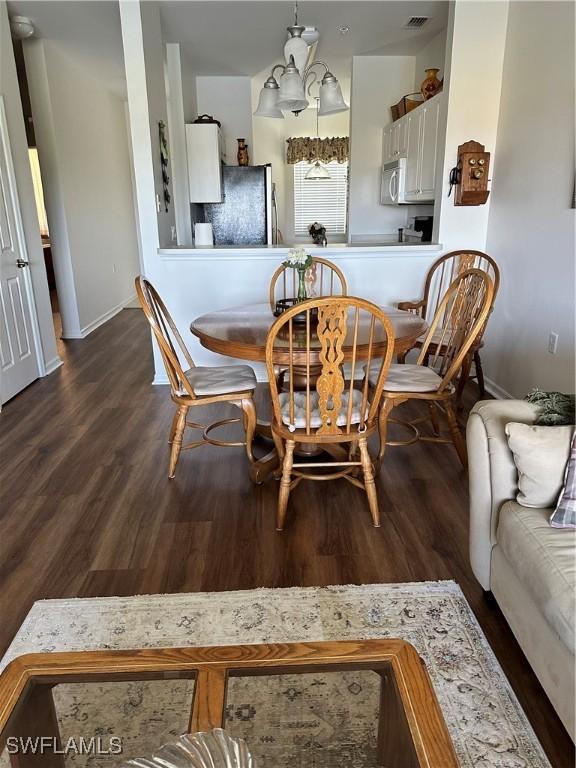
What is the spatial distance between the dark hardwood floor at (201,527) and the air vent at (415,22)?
140 inches

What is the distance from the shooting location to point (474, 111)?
3.58 meters

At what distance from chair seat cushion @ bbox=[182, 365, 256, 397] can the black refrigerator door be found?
3.47 meters

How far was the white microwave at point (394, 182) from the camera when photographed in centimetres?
474

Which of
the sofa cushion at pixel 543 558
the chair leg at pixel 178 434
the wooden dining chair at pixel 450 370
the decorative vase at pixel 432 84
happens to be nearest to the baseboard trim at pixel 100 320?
the chair leg at pixel 178 434

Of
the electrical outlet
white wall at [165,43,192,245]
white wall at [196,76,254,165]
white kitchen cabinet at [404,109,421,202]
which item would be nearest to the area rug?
the electrical outlet

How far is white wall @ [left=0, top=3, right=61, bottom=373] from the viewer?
376cm

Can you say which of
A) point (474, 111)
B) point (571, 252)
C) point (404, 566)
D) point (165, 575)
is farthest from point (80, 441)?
point (474, 111)

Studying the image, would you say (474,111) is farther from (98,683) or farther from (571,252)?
(98,683)

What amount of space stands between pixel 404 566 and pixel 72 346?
4379 millimetres

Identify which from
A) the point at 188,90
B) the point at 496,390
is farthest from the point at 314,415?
the point at 188,90

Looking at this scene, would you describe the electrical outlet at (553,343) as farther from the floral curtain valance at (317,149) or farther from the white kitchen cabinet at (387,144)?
the floral curtain valance at (317,149)

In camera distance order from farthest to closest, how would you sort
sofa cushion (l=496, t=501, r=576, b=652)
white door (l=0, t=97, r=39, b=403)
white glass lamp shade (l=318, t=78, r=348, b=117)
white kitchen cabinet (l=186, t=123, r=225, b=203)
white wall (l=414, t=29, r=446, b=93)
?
1. white kitchen cabinet (l=186, t=123, r=225, b=203)
2. white wall (l=414, t=29, r=446, b=93)
3. white door (l=0, t=97, r=39, b=403)
4. white glass lamp shade (l=318, t=78, r=348, b=117)
5. sofa cushion (l=496, t=501, r=576, b=652)

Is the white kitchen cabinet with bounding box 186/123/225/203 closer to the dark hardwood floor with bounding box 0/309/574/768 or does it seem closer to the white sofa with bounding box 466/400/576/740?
the dark hardwood floor with bounding box 0/309/574/768

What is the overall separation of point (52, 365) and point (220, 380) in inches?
102
